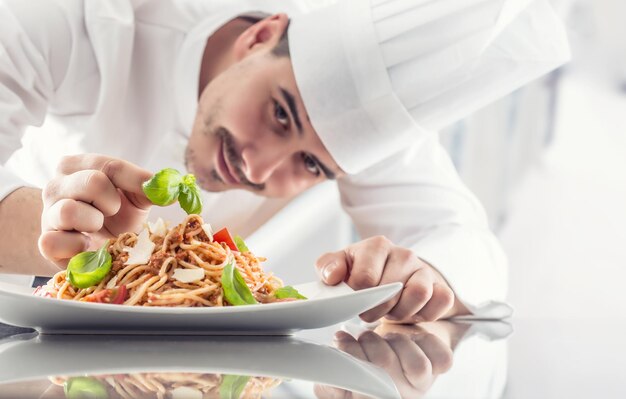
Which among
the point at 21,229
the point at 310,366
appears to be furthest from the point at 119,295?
the point at 21,229

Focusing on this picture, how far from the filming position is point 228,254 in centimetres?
95

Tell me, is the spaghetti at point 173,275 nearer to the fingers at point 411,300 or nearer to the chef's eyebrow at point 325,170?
the fingers at point 411,300

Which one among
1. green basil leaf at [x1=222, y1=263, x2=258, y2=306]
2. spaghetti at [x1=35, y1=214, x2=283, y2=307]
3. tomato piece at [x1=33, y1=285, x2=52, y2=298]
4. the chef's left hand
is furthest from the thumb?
tomato piece at [x1=33, y1=285, x2=52, y2=298]

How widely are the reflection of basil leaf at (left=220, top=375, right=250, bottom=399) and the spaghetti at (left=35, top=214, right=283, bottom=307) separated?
0.24 meters

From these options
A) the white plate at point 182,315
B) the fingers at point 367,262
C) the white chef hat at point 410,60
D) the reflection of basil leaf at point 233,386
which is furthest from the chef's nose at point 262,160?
the reflection of basil leaf at point 233,386

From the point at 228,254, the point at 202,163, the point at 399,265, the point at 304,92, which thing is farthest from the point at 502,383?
the point at 202,163

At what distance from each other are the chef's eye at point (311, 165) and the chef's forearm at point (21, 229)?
65 cm

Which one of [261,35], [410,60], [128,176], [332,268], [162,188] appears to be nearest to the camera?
[162,188]

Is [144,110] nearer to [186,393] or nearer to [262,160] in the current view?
[262,160]

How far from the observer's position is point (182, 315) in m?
0.78

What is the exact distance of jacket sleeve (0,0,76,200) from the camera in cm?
176

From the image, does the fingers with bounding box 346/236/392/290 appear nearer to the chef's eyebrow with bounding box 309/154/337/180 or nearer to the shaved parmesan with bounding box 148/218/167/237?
the shaved parmesan with bounding box 148/218/167/237

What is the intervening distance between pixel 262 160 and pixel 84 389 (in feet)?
4.41

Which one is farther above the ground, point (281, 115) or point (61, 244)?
point (281, 115)
